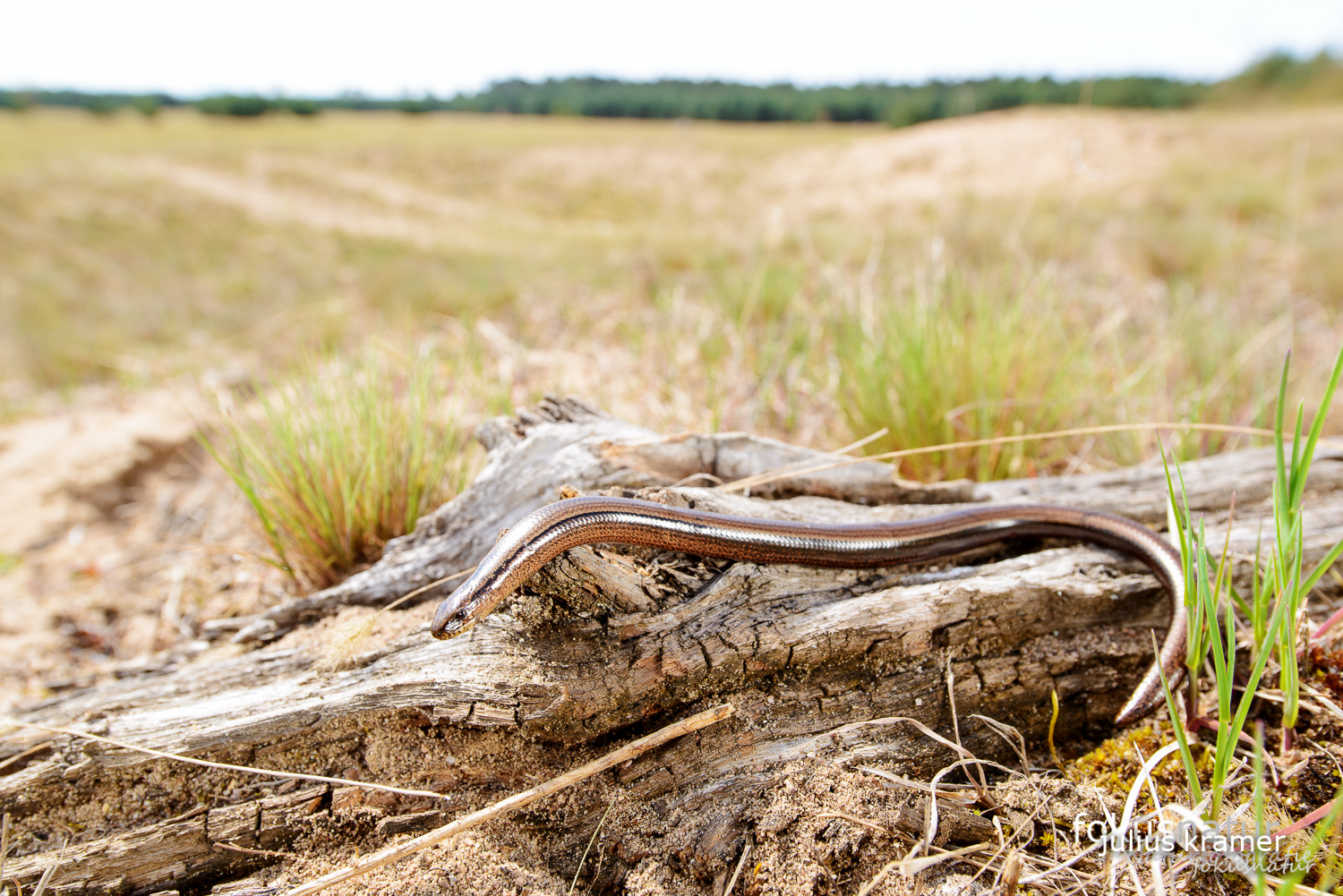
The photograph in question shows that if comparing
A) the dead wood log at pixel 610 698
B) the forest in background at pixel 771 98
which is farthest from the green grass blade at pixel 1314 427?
the forest in background at pixel 771 98

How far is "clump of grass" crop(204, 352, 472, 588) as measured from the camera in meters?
2.94

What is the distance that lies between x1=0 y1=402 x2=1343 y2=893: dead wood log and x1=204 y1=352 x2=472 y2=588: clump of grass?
58cm

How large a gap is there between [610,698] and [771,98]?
333 ft

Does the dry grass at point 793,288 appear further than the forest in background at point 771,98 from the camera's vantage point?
No

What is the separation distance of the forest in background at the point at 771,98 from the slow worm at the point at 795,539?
36366 mm

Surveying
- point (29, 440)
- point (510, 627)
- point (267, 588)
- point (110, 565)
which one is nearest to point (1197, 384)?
point (510, 627)

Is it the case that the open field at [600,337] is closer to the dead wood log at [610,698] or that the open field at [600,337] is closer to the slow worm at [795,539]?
the dead wood log at [610,698]

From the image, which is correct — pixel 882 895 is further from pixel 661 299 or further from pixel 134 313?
pixel 134 313

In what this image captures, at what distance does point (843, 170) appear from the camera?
43.0 m

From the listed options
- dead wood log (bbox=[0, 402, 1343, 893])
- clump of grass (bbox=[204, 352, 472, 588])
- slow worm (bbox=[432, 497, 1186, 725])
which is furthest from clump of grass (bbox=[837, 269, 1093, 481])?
clump of grass (bbox=[204, 352, 472, 588])

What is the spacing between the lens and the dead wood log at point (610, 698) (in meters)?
2.09

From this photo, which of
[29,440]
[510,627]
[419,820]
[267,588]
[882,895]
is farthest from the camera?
[29,440]

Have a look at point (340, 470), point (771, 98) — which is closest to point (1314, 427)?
point (340, 470)

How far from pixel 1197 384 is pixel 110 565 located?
728 centimetres
